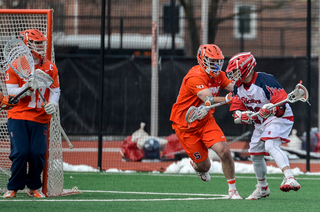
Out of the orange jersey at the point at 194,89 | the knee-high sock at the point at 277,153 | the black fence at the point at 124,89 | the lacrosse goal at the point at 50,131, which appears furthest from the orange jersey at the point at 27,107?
the black fence at the point at 124,89

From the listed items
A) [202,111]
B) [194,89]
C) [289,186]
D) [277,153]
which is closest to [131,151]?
[194,89]

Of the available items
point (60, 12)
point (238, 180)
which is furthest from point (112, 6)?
point (238, 180)

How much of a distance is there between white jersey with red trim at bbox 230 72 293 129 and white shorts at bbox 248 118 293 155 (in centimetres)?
5

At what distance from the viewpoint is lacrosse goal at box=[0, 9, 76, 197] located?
646 cm

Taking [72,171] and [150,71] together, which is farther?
[150,71]

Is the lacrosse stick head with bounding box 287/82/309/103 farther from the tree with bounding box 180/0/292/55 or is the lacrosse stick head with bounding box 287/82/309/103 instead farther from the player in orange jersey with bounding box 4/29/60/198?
the tree with bounding box 180/0/292/55

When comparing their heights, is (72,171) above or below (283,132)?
below

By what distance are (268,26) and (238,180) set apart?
4.52 meters

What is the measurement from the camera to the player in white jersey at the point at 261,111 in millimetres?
5711

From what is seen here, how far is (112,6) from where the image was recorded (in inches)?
408

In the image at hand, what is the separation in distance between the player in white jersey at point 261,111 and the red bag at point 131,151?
412 cm

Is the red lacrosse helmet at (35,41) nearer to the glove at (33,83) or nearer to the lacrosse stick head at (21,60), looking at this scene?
the lacrosse stick head at (21,60)

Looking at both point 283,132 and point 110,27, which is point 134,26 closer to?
point 110,27

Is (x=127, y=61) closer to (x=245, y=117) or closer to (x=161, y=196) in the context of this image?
(x=161, y=196)
